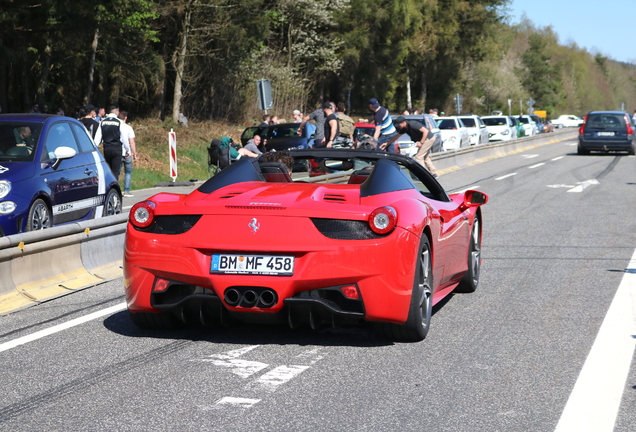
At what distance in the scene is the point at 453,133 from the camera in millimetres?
38281

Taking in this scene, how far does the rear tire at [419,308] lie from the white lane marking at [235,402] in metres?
1.51

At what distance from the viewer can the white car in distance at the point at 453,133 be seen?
3797 cm

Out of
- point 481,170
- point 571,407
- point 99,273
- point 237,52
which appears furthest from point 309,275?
point 237,52

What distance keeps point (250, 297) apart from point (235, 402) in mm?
1080

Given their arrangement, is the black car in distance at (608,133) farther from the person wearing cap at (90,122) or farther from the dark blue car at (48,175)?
the dark blue car at (48,175)

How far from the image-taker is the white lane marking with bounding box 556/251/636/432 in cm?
429

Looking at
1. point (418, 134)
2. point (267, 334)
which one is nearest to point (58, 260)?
point (267, 334)

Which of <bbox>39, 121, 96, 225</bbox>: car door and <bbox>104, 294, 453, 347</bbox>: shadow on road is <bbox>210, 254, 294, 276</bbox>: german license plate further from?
<bbox>39, 121, 96, 225</bbox>: car door

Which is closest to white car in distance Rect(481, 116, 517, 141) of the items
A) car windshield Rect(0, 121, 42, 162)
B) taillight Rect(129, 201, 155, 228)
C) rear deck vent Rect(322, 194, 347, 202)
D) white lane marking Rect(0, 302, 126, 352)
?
car windshield Rect(0, 121, 42, 162)

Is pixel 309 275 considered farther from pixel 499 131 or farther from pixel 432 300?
pixel 499 131

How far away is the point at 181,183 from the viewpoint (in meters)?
24.8

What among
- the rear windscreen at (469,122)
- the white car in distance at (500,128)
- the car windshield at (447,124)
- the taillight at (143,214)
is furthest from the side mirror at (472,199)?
the white car in distance at (500,128)

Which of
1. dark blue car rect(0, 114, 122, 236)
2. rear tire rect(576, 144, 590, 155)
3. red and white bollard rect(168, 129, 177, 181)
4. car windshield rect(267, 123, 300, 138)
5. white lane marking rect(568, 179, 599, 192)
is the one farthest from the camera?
rear tire rect(576, 144, 590, 155)

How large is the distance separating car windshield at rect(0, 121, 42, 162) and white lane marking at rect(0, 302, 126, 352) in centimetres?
335
